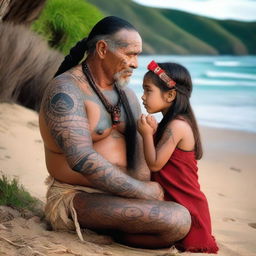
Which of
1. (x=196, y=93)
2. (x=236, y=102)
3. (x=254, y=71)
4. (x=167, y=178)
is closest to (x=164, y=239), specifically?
(x=167, y=178)

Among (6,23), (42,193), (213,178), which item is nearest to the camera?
(42,193)

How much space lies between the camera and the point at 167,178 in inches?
146

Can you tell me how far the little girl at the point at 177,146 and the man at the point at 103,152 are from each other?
125 millimetres

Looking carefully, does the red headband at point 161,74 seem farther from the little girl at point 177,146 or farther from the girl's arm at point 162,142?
the girl's arm at point 162,142

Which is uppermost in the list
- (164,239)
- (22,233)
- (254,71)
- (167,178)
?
(167,178)

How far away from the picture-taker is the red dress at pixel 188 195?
3.67 metres

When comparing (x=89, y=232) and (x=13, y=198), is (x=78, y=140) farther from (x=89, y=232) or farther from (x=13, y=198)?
(x=13, y=198)

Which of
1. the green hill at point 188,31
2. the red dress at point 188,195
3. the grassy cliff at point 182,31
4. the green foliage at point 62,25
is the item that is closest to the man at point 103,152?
the red dress at point 188,195

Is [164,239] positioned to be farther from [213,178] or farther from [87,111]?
[213,178]

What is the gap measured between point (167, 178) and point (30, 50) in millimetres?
4749

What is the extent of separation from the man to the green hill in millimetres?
42626

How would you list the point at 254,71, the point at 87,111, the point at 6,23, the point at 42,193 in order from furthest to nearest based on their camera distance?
the point at 254,71, the point at 6,23, the point at 42,193, the point at 87,111

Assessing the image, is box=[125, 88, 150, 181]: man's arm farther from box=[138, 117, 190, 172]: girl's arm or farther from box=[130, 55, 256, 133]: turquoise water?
box=[130, 55, 256, 133]: turquoise water

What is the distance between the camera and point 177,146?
372 cm
